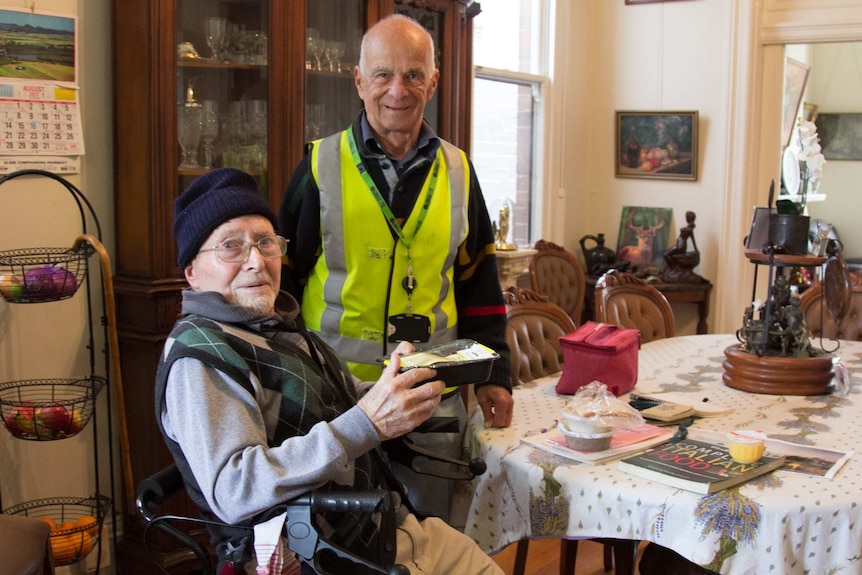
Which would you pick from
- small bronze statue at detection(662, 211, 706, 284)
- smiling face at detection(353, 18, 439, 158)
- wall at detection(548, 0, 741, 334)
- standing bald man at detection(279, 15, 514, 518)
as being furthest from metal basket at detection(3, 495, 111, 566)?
small bronze statue at detection(662, 211, 706, 284)

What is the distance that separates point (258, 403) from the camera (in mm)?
1683

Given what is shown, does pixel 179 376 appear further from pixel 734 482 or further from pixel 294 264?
pixel 734 482

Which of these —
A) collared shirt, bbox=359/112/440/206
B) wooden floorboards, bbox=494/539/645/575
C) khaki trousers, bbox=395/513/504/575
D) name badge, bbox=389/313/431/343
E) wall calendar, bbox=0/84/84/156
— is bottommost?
wooden floorboards, bbox=494/539/645/575

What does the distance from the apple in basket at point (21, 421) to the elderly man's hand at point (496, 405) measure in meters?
1.17

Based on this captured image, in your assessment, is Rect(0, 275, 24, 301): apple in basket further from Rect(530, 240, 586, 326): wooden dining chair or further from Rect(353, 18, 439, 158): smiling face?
Rect(530, 240, 586, 326): wooden dining chair

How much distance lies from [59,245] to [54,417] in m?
0.62

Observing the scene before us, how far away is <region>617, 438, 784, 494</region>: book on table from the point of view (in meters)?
1.86

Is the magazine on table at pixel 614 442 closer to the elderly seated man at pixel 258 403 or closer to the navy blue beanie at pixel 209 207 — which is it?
the elderly seated man at pixel 258 403

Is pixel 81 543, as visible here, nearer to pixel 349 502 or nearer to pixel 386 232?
pixel 386 232

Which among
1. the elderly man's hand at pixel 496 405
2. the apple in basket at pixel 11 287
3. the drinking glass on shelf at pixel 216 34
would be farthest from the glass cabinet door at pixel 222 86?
the elderly man's hand at pixel 496 405

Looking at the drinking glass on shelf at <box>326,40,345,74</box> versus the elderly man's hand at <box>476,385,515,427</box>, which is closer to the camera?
the elderly man's hand at <box>476,385,515,427</box>

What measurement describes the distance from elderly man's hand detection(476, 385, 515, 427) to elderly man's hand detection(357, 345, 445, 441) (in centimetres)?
54

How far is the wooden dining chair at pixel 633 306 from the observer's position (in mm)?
3496

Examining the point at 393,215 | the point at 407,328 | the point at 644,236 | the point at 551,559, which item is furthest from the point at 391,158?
the point at 644,236
